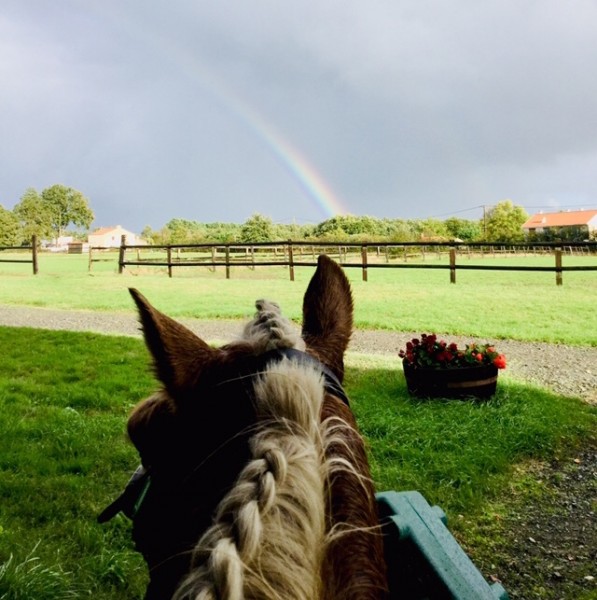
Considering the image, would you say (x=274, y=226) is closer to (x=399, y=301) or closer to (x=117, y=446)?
(x=399, y=301)

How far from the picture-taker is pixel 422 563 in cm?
126

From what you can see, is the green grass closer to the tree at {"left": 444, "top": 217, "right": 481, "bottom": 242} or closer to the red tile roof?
the tree at {"left": 444, "top": 217, "right": 481, "bottom": 242}

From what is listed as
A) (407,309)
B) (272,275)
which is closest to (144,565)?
(407,309)

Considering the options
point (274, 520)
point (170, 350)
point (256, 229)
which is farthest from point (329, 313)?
point (256, 229)

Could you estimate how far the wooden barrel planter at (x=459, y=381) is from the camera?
16.9 ft

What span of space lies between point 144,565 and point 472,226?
274ft

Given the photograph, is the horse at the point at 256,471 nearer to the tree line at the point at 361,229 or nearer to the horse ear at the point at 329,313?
the horse ear at the point at 329,313

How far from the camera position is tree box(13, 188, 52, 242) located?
70.6 meters

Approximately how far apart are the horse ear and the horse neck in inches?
17.6

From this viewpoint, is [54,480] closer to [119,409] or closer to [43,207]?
[119,409]

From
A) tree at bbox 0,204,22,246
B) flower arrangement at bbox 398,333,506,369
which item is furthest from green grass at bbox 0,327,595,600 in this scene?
tree at bbox 0,204,22,246

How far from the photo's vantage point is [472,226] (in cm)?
8094

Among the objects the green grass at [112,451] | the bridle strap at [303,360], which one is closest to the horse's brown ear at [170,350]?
the bridle strap at [303,360]

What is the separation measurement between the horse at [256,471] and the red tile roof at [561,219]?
324ft
